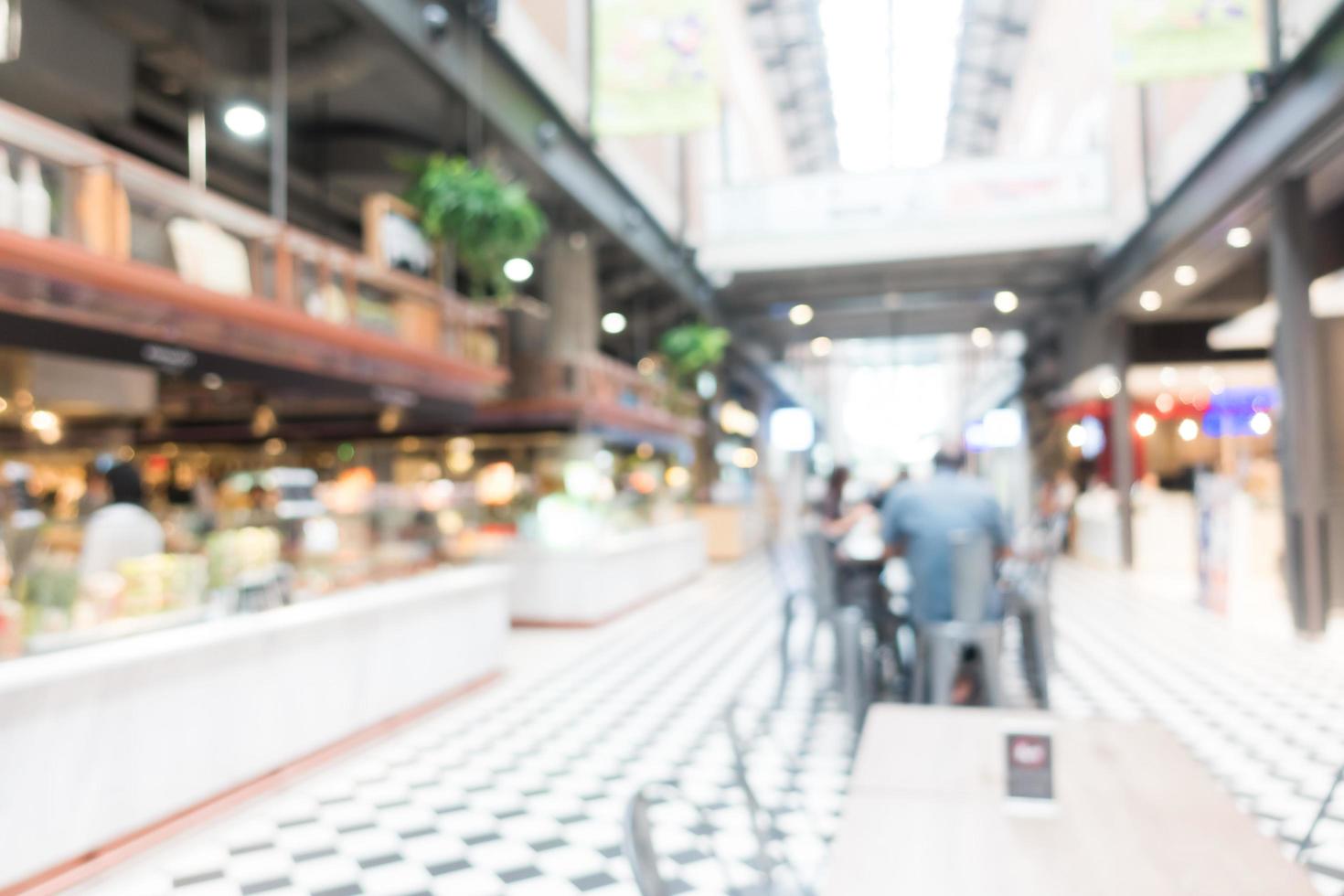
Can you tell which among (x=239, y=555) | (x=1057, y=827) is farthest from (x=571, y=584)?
(x=1057, y=827)

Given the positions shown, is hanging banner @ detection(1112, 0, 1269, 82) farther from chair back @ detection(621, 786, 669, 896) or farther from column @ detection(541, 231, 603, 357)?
chair back @ detection(621, 786, 669, 896)

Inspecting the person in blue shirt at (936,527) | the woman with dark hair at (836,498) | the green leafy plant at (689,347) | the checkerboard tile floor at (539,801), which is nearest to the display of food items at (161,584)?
the checkerboard tile floor at (539,801)

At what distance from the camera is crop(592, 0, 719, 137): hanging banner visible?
7.16 meters

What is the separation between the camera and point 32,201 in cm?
366

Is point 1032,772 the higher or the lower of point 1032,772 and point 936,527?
the lower

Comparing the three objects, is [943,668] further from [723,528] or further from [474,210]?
[723,528]

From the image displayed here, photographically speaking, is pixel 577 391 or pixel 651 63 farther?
pixel 577 391

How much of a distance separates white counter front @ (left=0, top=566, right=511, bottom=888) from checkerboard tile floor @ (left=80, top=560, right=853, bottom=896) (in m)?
0.20

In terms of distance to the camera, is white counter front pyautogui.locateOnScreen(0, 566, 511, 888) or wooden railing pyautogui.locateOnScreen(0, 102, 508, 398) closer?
white counter front pyautogui.locateOnScreen(0, 566, 511, 888)

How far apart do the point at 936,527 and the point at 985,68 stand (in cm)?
1931

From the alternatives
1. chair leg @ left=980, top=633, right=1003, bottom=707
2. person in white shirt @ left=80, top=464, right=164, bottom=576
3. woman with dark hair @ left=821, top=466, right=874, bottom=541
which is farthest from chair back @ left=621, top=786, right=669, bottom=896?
woman with dark hair @ left=821, top=466, right=874, bottom=541

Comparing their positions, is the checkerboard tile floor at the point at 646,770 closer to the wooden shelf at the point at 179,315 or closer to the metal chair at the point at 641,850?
the metal chair at the point at 641,850

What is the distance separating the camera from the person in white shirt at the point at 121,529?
4.82m

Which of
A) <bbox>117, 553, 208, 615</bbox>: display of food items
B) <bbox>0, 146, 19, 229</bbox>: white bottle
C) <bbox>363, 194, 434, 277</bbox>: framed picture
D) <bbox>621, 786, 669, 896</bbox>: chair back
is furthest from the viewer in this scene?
<bbox>363, 194, 434, 277</bbox>: framed picture
